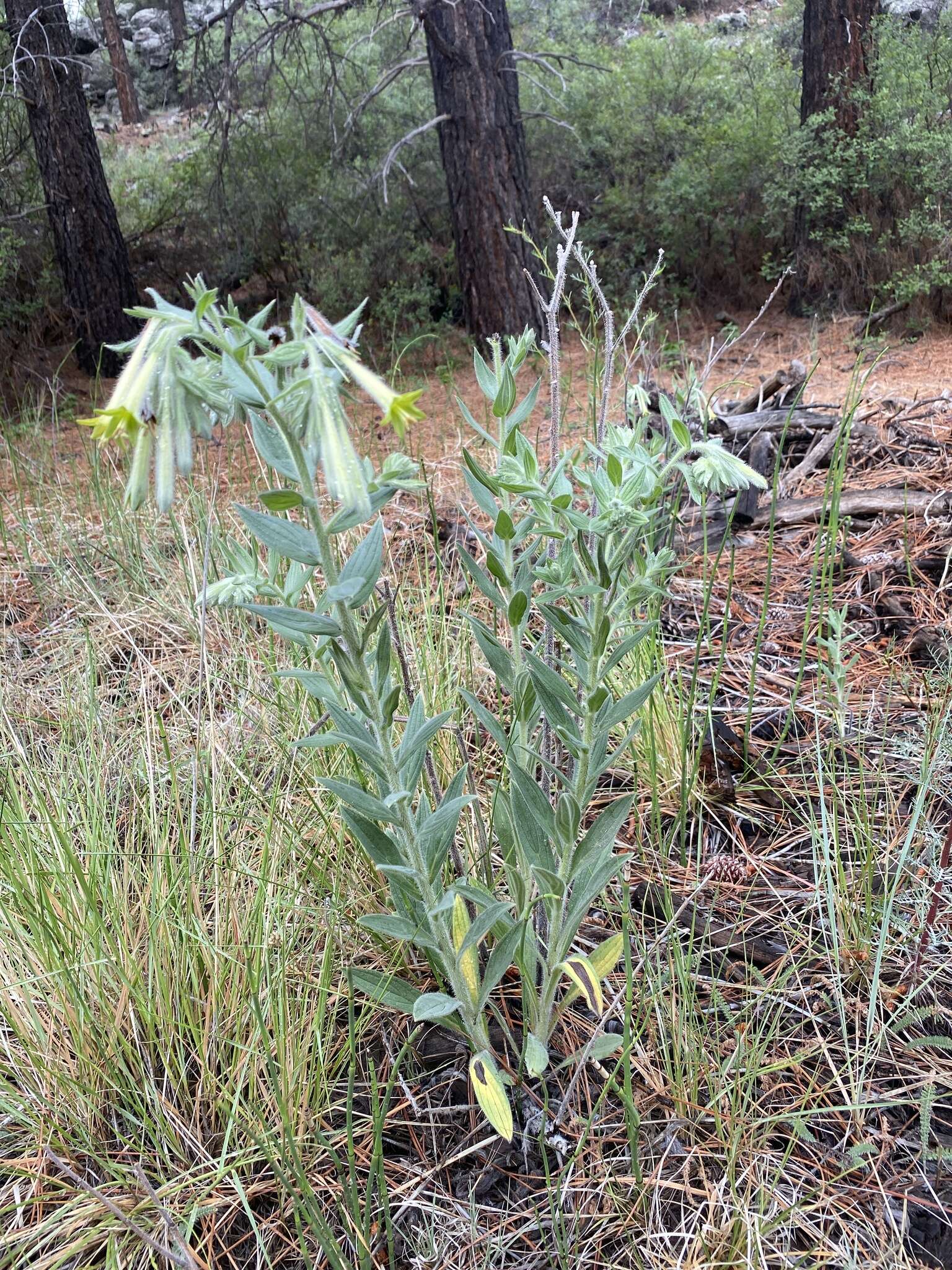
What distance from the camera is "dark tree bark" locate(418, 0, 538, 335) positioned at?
553 centimetres

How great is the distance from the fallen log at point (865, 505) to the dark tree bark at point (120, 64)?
33.7ft

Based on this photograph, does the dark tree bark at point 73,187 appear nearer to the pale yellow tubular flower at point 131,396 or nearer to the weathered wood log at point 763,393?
the weathered wood log at point 763,393

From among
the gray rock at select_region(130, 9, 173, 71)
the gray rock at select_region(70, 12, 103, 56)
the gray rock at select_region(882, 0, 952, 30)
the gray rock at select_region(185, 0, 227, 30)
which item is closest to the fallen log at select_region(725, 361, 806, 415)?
the gray rock at select_region(882, 0, 952, 30)

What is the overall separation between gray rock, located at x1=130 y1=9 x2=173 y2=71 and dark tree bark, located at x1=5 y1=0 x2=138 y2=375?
13662 millimetres

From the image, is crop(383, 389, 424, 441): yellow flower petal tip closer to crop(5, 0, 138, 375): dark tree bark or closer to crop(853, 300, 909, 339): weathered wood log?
crop(853, 300, 909, 339): weathered wood log

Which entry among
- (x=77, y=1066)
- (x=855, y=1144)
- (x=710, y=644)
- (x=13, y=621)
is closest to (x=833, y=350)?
(x=710, y=644)

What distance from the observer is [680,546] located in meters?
A: 2.88

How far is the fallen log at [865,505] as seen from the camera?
2.74 meters

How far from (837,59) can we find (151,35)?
19.1m

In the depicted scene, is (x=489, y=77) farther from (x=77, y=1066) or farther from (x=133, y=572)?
(x=77, y=1066)

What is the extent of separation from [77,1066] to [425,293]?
616 centimetres

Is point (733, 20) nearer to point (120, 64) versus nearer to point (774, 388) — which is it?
point (120, 64)

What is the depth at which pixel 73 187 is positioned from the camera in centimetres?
656

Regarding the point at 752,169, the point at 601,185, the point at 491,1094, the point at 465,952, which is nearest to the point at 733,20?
the point at 601,185
